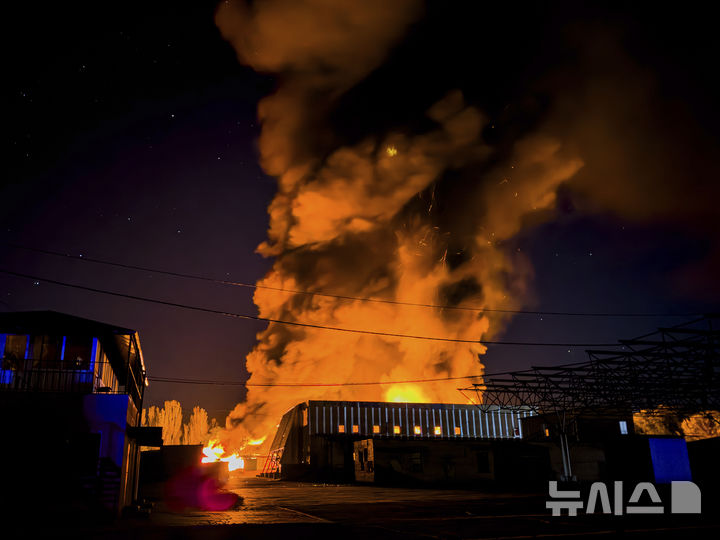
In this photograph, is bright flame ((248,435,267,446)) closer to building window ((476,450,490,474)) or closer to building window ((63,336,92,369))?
building window ((476,450,490,474))

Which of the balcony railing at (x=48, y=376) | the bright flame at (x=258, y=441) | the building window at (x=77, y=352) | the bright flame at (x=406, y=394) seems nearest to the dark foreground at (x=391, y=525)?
the balcony railing at (x=48, y=376)

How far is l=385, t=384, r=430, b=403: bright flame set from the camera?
55.2 metres

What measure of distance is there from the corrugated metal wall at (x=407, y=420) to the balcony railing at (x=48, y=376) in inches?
1099

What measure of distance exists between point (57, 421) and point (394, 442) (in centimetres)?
2493

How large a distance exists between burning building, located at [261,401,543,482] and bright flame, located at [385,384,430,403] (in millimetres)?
7322

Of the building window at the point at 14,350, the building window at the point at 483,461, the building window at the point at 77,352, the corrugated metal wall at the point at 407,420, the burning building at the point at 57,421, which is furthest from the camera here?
the corrugated metal wall at the point at 407,420

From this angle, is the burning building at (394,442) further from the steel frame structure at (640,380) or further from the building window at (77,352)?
the building window at (77,352)

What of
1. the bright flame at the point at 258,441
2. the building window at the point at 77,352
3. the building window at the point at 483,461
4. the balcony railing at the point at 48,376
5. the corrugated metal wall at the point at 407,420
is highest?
the building window at the point at 77,352

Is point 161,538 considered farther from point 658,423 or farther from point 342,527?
point 658,423

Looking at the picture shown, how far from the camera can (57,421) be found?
1639cm

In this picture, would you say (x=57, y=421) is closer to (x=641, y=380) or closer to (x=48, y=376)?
(x=48, y=376)

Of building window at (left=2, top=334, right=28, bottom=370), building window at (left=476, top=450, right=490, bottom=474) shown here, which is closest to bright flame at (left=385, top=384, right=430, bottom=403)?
building window at (left=476, top=450, right=490, bottom=474)

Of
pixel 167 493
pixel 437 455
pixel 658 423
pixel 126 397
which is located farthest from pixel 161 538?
pixel 658 423

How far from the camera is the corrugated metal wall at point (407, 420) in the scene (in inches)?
1748
